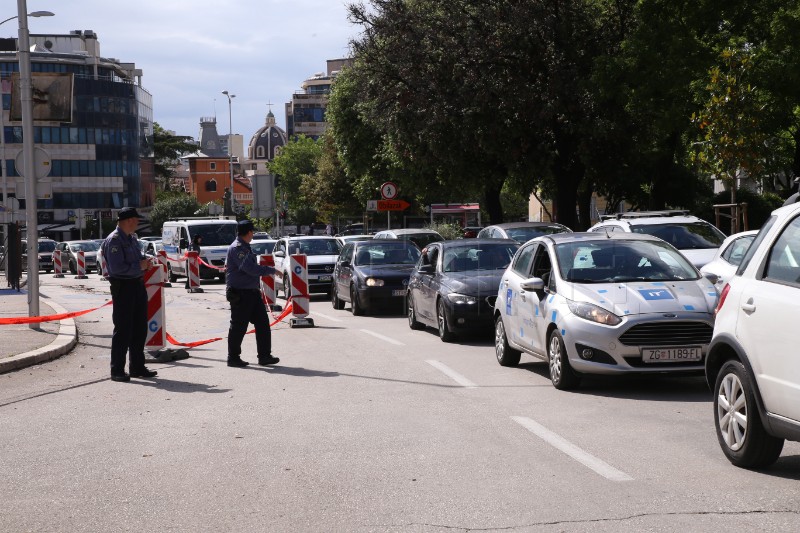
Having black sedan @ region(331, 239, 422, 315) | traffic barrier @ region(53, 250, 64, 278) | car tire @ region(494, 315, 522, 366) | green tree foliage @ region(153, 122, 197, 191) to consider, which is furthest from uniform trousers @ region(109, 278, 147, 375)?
green tree foliage @ region(153, 122, 197, 191)

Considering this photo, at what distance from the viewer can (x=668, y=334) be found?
1027 cm

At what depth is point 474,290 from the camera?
1596cm

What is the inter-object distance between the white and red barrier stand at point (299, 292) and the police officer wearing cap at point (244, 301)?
483cm

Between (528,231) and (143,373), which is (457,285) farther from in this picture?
(528,231)

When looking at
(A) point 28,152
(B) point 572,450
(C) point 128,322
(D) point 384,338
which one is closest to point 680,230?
(D) point 384,338

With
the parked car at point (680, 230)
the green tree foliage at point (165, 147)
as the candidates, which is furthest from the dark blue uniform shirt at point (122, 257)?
the green tree foliage at point (165, 147)

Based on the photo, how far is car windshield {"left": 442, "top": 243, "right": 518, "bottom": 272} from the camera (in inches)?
677

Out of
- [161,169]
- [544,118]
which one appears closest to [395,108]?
[544,118]

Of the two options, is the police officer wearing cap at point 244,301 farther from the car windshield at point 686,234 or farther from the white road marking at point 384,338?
the car windshield at point 686,234

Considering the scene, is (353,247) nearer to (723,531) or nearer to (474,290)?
(474,290)

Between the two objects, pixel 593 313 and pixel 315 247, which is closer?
pixel 593 313

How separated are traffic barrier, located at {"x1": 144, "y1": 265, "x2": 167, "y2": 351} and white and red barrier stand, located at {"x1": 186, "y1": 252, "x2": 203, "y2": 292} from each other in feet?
64.4

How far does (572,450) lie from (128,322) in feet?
20.6

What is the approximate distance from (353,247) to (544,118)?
9699mm
